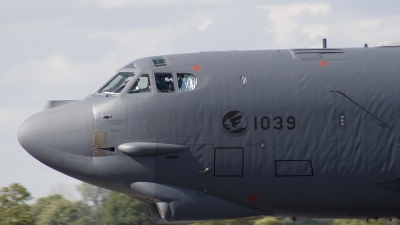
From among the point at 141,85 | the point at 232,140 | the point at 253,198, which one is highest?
the point at 141,85

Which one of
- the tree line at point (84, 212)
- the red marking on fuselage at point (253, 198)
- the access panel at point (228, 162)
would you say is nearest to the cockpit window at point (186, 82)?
the access panel at point (228, 162)

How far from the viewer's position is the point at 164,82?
14.7m

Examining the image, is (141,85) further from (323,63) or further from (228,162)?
(323,63)

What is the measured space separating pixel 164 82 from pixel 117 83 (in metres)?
0.99

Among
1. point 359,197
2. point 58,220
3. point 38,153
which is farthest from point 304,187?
point 58,220

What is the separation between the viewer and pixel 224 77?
14656mm

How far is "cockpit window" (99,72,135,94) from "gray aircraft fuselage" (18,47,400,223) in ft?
0.64

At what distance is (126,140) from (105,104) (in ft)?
2.81

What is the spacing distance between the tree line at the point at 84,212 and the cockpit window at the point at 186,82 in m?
5.24

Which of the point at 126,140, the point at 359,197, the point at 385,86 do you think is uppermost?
the point at 385,86

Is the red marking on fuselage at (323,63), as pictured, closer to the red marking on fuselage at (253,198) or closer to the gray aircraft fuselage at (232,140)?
the gray aircraft fuselage at (232,140)

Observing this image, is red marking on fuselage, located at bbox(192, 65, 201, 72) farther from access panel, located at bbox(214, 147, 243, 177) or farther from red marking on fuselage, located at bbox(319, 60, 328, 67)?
red marking on fuselage, located at bbox(319, 60, 328, 67)

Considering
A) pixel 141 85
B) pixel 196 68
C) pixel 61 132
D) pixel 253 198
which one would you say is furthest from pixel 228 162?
pixel 61 132

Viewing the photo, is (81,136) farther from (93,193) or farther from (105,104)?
(93,193)
